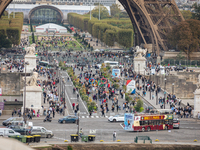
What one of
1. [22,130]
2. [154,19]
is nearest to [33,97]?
[22,130]

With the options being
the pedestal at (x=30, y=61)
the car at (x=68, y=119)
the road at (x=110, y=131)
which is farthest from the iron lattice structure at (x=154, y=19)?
the car at (x=68, y=119)

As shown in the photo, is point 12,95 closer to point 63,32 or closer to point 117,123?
point 117,123

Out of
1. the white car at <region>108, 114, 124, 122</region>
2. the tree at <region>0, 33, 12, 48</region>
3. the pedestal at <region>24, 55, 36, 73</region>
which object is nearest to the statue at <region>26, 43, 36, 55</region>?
the pedestal at <region>24, 55, 36, 73</region>

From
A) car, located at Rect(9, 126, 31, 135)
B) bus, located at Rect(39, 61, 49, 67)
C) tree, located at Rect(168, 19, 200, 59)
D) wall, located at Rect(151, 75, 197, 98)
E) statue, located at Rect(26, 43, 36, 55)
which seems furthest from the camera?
tree, located at Rect(168, 19, 200, 59)

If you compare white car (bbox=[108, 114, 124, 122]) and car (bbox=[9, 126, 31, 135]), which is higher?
white car (bbox=[108, 114, 124, 122])

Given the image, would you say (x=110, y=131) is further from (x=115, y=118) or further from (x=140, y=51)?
(x=140, y=51)

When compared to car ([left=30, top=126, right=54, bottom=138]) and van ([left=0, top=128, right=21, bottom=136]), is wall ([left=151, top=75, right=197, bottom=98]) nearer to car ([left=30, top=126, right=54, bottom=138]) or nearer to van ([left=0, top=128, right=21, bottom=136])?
car ([left=30, top=126, right=54, bottom=138])

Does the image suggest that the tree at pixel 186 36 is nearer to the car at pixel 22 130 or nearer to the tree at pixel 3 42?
the tree at pixel 3 42
